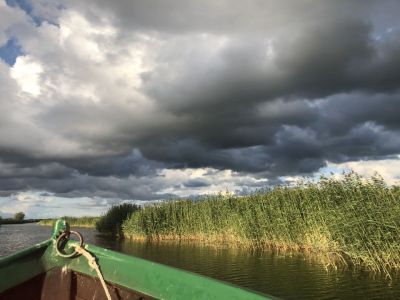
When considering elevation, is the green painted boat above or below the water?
above

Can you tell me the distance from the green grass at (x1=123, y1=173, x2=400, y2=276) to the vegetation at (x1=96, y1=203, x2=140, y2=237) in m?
9.60

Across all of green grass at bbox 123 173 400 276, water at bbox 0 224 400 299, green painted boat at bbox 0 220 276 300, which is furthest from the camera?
green grass at bbox 123 173 400 276

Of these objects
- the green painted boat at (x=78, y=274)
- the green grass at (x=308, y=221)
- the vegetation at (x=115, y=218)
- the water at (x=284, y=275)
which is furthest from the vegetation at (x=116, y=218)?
the green painted boat at (x=78, y=274)

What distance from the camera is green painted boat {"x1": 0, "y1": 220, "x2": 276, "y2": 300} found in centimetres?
452

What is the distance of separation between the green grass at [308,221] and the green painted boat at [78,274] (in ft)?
45.2

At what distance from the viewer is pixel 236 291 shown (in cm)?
374

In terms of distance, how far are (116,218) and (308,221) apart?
32.0 metres

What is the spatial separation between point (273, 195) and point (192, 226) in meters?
10.8

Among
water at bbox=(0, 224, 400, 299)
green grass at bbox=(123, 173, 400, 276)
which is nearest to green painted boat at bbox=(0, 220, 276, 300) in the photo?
water at bbox=(0, 224, 400, 299)

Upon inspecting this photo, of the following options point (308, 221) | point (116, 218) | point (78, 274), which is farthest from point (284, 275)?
point (116, 218)

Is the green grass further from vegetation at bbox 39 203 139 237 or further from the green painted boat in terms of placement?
the green painted boat

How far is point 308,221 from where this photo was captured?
21.4 meters

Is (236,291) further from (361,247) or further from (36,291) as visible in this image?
(361,247)

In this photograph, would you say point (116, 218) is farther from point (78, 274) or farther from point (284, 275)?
point (78, 274)
